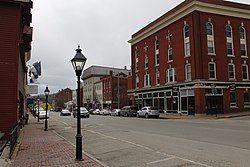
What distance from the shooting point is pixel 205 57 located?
1620 inches

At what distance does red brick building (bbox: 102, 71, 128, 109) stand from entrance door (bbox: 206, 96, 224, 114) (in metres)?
42.2

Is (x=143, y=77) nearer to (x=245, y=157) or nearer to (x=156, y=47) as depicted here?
(x=156, y=47)

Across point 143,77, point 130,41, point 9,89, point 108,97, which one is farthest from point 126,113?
point 9,89

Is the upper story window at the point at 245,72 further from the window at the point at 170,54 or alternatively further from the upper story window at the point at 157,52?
the upper story window at the point at 157,52

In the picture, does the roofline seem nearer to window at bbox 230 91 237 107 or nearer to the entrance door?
window at bbox 230 91 237 107

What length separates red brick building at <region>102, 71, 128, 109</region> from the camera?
266 feet

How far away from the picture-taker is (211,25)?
42469mm

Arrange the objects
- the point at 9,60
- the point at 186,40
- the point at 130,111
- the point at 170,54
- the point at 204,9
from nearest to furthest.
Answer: the point at 9,60, the point at 204,9, the point at 186,40, the point at 170,54, the point at 130,111

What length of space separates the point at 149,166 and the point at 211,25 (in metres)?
36.4

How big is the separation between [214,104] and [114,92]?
142 ft

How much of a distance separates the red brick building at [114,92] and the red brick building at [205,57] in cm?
3238

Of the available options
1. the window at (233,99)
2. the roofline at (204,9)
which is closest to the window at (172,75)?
the roofline at (204,9)

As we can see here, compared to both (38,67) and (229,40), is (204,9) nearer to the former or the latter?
(229,40)

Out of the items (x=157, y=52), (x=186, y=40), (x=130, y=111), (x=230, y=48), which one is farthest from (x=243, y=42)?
(x=130, y=111)
